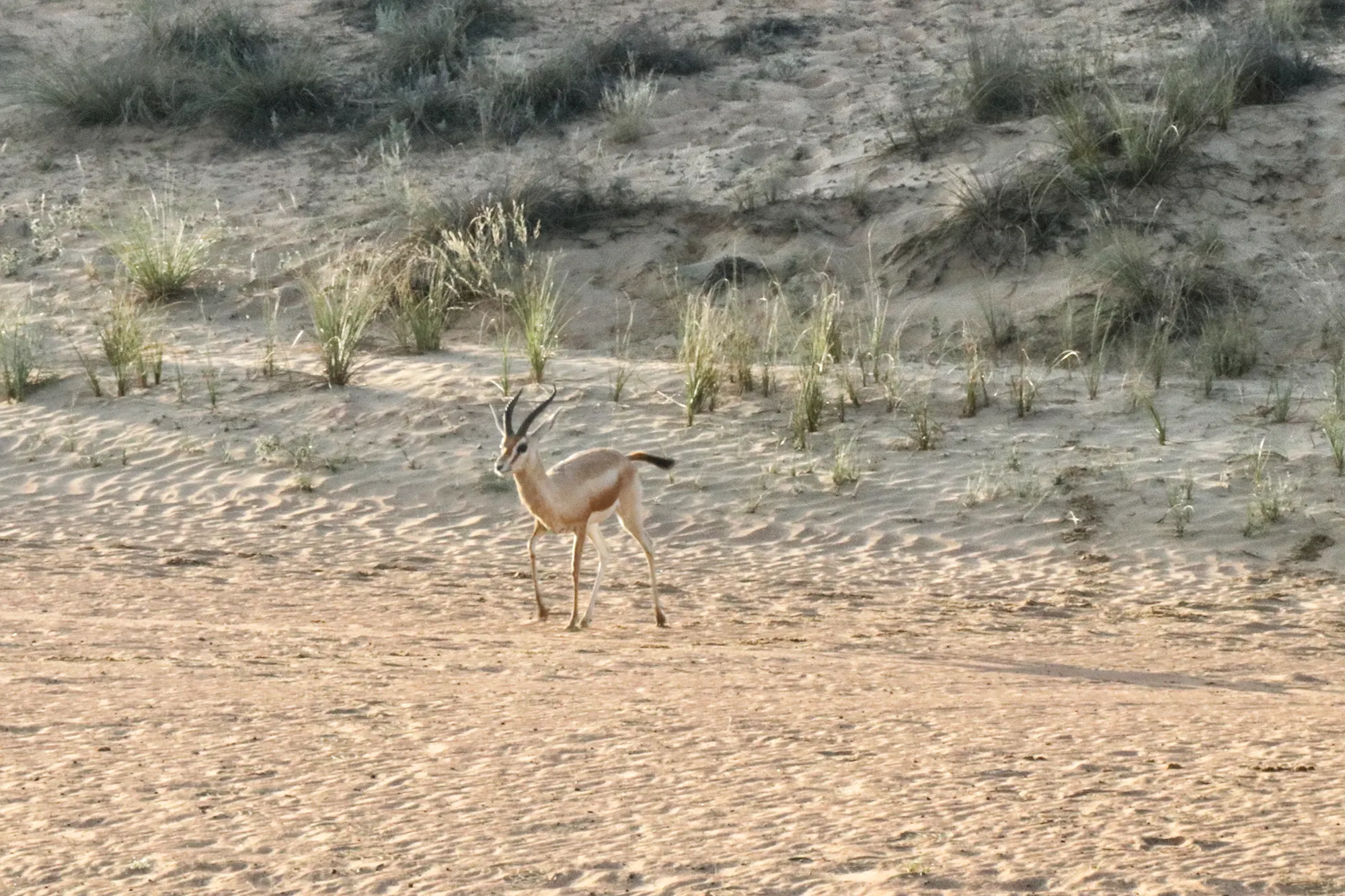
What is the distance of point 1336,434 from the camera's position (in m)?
11.5

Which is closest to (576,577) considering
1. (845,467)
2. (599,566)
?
(599,566)

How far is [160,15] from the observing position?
2331cm

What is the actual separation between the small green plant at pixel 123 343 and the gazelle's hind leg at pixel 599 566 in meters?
6.17

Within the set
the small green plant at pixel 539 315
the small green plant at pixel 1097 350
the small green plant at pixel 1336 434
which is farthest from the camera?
the small green plant at pixel 539 315

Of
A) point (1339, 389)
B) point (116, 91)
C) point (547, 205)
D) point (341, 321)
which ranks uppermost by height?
point (116, 91)

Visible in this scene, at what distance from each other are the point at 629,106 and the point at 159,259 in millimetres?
5808

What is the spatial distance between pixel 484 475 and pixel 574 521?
3174mm

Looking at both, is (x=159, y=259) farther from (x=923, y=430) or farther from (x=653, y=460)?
(x=653, y=460)

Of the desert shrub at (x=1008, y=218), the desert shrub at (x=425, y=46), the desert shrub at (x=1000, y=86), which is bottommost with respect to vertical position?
the desert shrub at (x=1008, y=218)

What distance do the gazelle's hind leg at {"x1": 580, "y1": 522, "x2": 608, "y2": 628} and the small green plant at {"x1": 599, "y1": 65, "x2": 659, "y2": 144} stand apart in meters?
10.8

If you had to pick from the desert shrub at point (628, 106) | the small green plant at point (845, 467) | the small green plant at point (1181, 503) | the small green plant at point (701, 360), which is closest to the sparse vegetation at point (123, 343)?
the small green plant at point (701, 360)

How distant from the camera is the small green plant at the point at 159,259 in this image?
54.3ft

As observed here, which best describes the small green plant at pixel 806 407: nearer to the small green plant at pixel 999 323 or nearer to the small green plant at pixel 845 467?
the small green plant at pixel 845 467

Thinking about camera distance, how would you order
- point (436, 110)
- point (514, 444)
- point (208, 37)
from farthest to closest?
point (208, 37) → point (436, 110) → point (514, 444)
